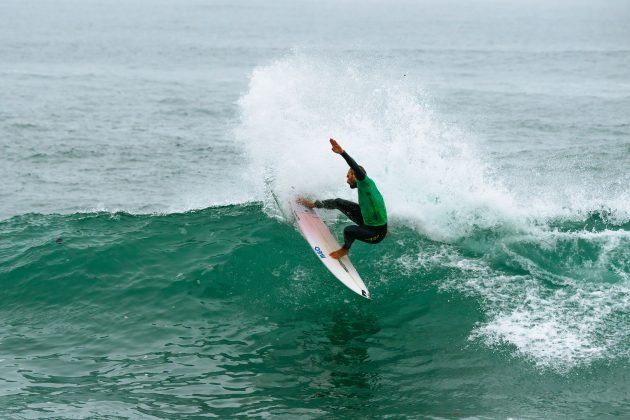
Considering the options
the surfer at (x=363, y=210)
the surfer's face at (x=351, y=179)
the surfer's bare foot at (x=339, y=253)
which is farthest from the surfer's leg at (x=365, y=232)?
the surfer's face at (x=351, y=179)

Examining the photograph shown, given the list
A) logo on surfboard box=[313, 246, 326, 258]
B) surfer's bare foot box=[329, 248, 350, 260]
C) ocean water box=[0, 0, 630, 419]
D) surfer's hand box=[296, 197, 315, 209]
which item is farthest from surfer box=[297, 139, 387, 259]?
surfer's hand box=[296, 197, 315, 209]

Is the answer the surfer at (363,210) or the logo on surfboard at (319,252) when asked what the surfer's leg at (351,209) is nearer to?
the surfer at (363,210)

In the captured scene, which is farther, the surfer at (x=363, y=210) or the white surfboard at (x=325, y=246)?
the white surfboard at (x=325, y=246)

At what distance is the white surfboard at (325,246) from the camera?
45.5 feet

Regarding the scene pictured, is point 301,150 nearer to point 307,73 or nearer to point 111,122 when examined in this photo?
point 307,73

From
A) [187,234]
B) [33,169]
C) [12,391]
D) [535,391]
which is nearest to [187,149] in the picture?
[33,169]

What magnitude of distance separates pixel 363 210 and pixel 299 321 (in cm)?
244

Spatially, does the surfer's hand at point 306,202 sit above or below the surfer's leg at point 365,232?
above

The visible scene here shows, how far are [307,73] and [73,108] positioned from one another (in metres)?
20.9

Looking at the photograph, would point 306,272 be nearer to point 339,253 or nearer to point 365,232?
point 339,253

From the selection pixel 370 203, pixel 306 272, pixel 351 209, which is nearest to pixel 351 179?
pixel 370 203

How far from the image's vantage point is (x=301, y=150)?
59.0 ft

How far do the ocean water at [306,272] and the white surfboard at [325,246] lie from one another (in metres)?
0.51

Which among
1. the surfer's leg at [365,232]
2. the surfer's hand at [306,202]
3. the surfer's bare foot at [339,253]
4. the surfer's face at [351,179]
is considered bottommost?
the surfer's bare foot at [339,253]
